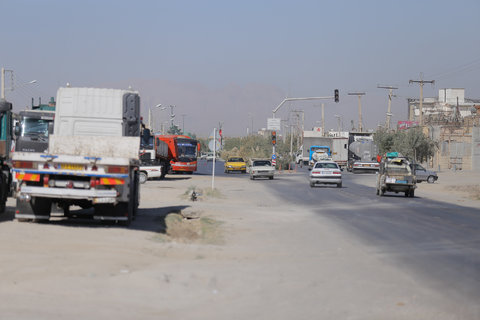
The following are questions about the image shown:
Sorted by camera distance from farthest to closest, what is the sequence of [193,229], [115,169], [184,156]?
[184,156], [193,229], [115,169]

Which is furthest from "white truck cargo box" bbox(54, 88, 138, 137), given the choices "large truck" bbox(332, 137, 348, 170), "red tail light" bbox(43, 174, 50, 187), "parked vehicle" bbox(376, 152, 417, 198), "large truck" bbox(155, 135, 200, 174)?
"large truck" bbox(332, 137, 348, 170)

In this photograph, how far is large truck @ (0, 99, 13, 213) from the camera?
17375 millimetres

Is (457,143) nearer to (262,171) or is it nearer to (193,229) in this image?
(262,171)

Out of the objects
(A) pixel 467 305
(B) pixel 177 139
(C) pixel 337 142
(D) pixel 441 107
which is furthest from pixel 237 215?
(D) pixel 441 107

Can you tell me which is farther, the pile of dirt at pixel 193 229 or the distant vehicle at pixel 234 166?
the distant vehicle at pixel 234 166

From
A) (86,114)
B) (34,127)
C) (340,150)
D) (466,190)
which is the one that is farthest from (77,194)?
(340,150)

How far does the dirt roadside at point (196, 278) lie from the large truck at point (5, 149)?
2.23 metres

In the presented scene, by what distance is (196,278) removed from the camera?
9.87 m

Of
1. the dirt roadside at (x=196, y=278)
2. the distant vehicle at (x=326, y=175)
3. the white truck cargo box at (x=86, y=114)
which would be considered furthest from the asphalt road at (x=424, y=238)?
the distant vehicle at (x=326, y=175)

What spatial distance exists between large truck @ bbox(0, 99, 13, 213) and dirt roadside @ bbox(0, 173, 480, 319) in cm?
223

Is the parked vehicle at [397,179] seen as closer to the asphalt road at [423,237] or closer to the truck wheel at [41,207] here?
the asphalt road at [423,237]

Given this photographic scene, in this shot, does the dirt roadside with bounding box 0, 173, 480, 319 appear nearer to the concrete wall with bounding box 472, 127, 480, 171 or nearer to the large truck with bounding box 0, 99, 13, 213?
the large truck with bounding box 0, 99, 13, 213

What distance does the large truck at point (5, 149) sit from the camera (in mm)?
17375

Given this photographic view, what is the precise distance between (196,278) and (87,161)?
5465mm
